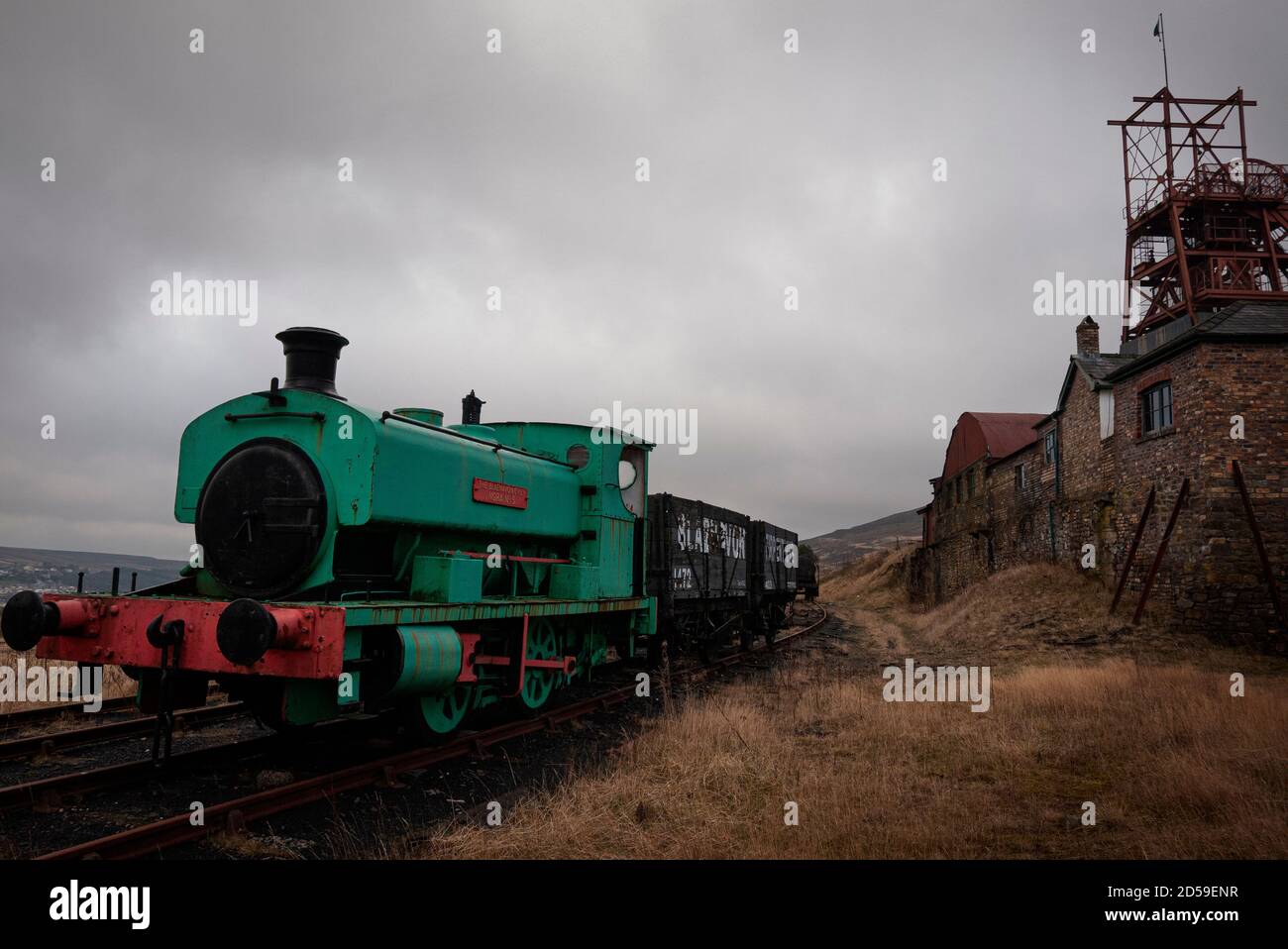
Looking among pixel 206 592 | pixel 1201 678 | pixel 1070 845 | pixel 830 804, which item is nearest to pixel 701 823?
pixel 830 804

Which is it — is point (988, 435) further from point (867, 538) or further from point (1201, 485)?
→ point (867, 538)

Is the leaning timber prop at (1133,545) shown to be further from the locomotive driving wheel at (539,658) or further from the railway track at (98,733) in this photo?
the railway track at (98,733)

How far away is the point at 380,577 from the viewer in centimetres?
739

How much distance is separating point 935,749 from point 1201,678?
21.2 ft

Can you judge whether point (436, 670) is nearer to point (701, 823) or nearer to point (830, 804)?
point (701, 823)

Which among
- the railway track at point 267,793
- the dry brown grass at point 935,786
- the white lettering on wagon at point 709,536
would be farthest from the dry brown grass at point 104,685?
the white lettering on wagon at point 709,536

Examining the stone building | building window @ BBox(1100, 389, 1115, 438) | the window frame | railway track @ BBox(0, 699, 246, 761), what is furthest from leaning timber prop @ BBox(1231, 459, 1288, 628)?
railway track @ BBox(0, 699, 246, 761)

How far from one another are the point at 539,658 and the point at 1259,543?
14.0m

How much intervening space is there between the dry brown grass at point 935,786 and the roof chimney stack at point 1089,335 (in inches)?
753

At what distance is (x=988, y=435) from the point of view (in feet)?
107

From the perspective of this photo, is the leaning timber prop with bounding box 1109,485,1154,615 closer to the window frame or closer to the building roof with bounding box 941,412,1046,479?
the window frame

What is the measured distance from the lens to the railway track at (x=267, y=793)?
4.76 m

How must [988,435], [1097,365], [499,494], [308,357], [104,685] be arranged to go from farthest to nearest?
[988,435], [1097,365], [104,685], [499,494], [308,357]

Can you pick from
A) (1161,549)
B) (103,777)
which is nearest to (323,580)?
(103,777)
